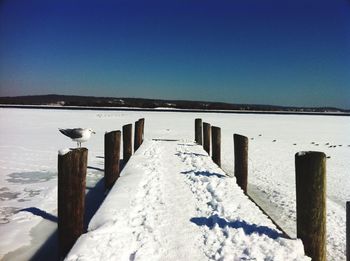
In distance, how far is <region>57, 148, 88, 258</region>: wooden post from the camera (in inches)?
159

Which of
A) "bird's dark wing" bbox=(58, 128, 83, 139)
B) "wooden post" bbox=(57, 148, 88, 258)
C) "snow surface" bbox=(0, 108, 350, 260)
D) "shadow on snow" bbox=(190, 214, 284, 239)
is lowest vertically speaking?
"snow surface" bbox=(0, 108, 350, 260)

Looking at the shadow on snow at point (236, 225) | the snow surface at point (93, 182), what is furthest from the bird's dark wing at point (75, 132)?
the shadow on snow at point (236, 225)

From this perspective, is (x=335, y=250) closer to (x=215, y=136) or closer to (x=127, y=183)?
(x=127, y=183)

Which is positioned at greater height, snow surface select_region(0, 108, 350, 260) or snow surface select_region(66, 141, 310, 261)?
snow surface select_region(66, 141, 310, 261)

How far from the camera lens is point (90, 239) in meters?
3.78

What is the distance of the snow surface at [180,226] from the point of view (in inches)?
140

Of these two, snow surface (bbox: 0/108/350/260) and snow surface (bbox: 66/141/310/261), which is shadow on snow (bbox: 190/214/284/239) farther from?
snow surface (bbox: 0/108/350/260)

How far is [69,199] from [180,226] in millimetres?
1208

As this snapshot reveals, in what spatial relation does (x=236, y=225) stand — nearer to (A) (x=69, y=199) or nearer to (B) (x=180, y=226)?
(B) (x=180, y=226)

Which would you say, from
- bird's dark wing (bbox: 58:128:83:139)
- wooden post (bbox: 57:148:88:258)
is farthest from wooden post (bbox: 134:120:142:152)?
wooden post (bbox: 57:148:88:258)

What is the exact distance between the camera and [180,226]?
4.27 metres

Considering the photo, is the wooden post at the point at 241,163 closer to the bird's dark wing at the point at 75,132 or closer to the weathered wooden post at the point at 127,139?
the bird's dark wing at the point at 75,132

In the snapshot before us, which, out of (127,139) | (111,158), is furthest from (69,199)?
(127,139)

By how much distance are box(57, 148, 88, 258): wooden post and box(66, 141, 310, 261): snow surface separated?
239 mm
